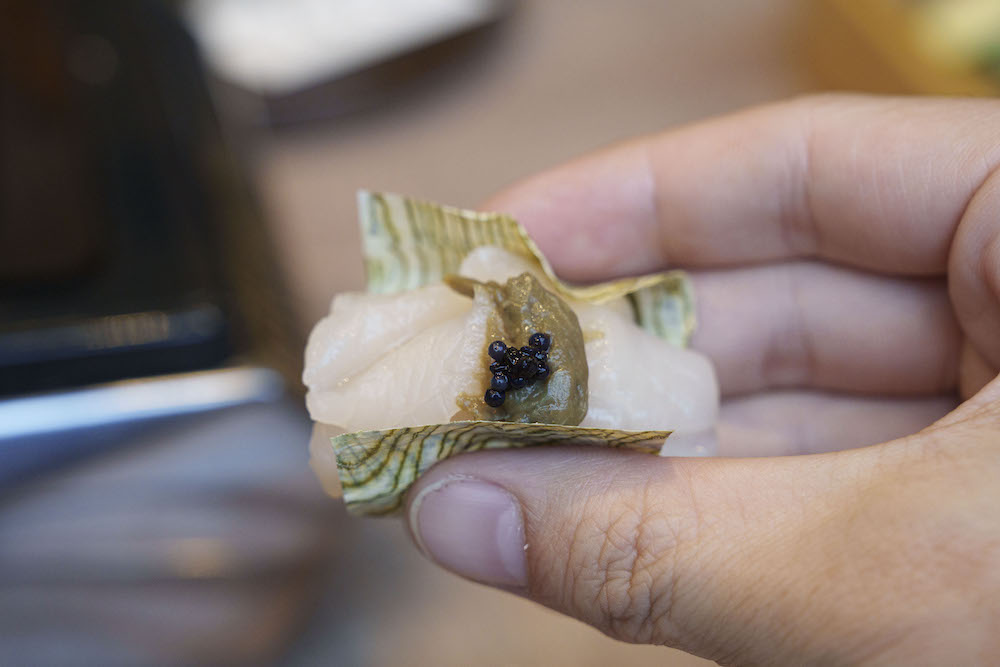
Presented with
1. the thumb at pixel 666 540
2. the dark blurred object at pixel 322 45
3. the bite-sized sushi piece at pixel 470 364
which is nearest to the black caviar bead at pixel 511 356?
the bite-sized sushi piece at pixel 470 364

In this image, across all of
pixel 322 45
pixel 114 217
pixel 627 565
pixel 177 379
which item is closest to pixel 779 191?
pixel 627 565

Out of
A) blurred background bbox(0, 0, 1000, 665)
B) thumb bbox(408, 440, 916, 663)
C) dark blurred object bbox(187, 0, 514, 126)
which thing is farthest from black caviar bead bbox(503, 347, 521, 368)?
dark blurred object bbox(187, 0, 514, 126)

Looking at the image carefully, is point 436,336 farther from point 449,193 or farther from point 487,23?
point 487,23

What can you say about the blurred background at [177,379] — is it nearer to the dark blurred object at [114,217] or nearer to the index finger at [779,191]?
the dark blurred object at [114,217]

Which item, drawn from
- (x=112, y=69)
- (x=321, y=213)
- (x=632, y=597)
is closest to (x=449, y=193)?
(x=321, y=213)

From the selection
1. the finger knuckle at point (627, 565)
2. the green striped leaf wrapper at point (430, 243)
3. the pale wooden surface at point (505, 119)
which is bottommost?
the finger knuckle at point (627, 565)
